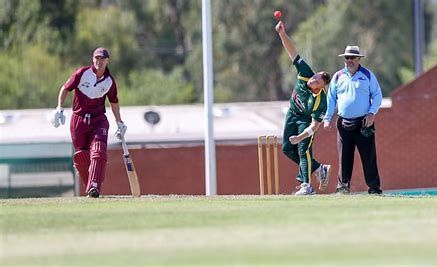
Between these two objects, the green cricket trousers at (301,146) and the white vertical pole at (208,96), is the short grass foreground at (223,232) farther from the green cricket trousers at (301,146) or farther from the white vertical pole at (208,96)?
the white vertical pole at (208,96)

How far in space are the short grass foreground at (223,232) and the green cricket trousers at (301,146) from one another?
1.56 meters

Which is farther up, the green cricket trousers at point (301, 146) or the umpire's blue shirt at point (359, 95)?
the umpire's blue shirt at point (359, 95)

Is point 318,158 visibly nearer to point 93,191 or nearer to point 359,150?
point 359,150

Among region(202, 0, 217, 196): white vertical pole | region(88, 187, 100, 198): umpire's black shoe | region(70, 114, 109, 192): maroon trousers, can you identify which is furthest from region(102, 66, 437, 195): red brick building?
region(88, 187, 100, 198): umpire's black shoe

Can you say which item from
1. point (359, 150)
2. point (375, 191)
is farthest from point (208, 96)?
point (375, 191)

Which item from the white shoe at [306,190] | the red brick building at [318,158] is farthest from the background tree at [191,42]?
the white shoe at [306,190]

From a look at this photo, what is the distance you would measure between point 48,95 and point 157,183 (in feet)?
121

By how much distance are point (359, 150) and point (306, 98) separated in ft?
3.35

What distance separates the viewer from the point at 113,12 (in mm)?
61656

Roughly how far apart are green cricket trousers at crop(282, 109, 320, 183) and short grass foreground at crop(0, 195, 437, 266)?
1.56 meters

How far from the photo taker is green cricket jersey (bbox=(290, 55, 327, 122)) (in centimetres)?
1541

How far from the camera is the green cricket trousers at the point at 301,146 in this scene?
51.1 ft

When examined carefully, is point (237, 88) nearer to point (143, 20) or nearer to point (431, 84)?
point (143, 20)

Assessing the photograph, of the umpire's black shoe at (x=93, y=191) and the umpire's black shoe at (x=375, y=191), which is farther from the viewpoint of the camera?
the umpire's black shoe at (x=375, y=191)
